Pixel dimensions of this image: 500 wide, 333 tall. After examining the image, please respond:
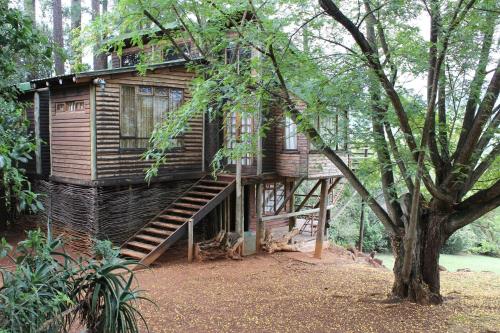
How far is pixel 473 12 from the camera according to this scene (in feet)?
18.8

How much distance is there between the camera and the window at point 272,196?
14594 mm

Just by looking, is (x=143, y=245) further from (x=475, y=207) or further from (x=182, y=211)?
(x=475, y=207)

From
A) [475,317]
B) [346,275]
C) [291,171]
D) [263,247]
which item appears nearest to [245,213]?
[263,247]

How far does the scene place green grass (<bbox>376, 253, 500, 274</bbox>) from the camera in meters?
22.2

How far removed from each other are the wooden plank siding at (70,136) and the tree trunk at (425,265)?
7.16m

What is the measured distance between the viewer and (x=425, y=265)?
709 centimetres

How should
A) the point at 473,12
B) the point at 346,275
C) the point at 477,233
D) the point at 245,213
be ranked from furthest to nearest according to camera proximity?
1. the point at 477,233
2. the point at 245,213
3. the point at 346,275
4. the point at 473,12

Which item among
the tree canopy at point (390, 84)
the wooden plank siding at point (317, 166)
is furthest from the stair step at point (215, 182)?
the tree canopy at point (390, 84)

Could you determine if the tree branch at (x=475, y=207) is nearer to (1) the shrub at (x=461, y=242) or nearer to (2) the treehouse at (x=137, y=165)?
(2) the treehouse at (x=137, y=165)

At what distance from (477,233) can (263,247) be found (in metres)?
21.5

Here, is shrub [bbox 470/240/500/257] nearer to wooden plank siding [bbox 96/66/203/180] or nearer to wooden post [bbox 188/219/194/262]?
wooden post [bbox 188/219/194/262]

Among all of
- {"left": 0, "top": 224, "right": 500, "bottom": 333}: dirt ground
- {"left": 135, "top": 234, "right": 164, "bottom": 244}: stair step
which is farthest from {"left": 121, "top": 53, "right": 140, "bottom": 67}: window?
{"left": 0, "top": 224, "right": 500, "bottom": 333}: dirt ground

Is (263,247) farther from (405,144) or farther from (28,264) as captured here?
(28,264)

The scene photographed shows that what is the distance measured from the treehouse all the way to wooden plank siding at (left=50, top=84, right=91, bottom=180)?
2 centimetres
